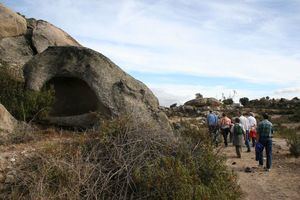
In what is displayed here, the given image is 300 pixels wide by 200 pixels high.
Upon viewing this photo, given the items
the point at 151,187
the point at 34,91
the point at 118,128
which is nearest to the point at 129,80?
the point at 34,91

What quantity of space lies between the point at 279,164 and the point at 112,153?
720 centimetres

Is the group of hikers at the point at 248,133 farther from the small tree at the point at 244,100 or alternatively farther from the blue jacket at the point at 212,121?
the small tree at the point at 244,100

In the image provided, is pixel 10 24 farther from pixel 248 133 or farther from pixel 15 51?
pixel 248 133

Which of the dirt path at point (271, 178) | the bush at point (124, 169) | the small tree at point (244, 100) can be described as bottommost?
the dirt path at point (271, 178)

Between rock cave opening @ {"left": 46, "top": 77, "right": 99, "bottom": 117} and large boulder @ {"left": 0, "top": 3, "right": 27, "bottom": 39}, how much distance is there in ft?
11.3

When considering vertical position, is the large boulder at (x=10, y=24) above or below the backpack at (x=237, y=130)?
above

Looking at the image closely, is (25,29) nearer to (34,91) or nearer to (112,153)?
(34,91)

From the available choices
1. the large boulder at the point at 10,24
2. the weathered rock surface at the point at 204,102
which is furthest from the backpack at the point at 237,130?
the weathered rock surface at the point at 204,102

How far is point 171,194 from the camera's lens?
7.27 metres

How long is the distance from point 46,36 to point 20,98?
15.9ft

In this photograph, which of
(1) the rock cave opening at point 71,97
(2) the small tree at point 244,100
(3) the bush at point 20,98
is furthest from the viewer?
(2) the small tree at point 244,100

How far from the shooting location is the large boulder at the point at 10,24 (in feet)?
50.3

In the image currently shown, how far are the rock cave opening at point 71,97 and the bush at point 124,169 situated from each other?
397 cm

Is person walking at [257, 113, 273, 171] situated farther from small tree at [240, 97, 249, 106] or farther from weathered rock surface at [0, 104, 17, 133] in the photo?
small tree at [240, 97, 249, 106]
